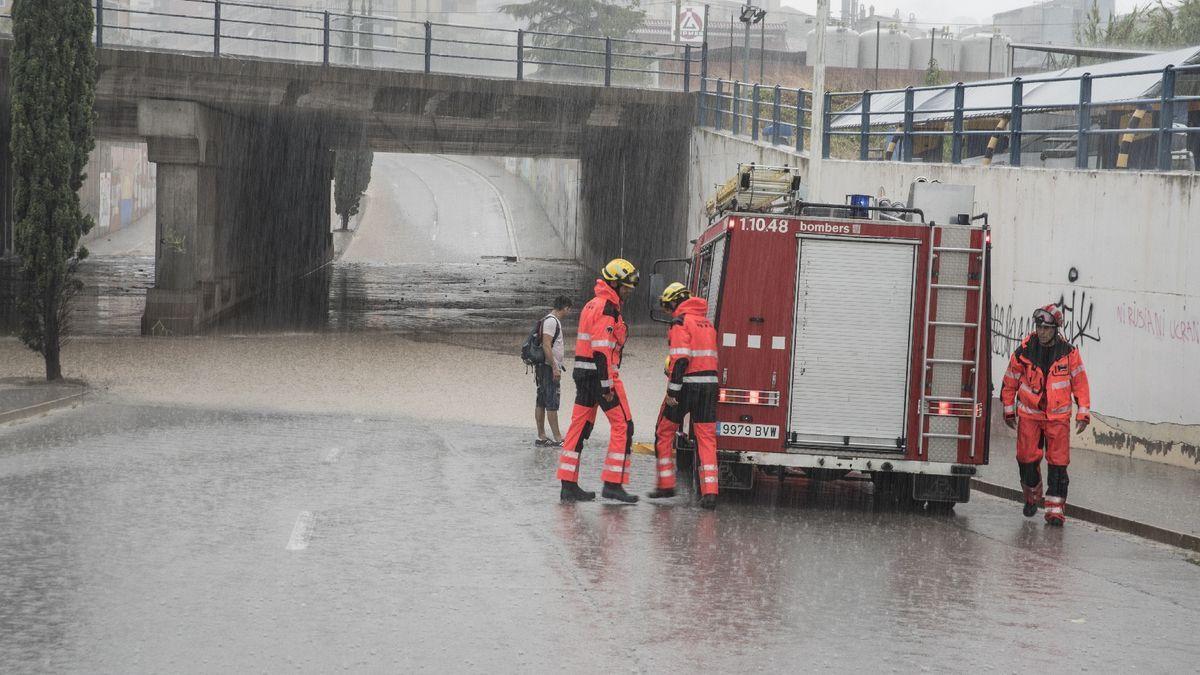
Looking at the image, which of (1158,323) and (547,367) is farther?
(547,367)

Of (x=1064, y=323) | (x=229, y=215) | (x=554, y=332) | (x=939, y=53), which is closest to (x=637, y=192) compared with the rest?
(x=229, y=215)

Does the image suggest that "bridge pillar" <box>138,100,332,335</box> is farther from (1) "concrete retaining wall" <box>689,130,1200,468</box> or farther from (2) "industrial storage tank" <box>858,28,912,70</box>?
(2) "industrial storage tank" <box>858,28,912,70</box>

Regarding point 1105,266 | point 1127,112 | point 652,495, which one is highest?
point 1127,112

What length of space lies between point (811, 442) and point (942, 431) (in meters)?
1.12

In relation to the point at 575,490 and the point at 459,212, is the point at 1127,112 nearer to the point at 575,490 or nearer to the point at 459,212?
the point at 575,490

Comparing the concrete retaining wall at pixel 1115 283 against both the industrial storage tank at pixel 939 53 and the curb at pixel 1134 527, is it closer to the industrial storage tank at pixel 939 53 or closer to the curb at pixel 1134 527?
the curb at pixel 1134 527

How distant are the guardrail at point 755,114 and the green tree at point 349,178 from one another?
4323 centimetres

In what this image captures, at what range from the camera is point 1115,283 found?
645 inches

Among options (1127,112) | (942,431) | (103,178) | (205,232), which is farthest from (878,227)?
(103,178)

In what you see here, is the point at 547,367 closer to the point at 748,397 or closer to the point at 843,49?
the point at 748,397

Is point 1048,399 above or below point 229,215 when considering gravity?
below

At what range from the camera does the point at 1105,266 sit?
16562 mm

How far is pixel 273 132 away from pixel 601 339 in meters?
33.6

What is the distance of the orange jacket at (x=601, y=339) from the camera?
12.0 m
